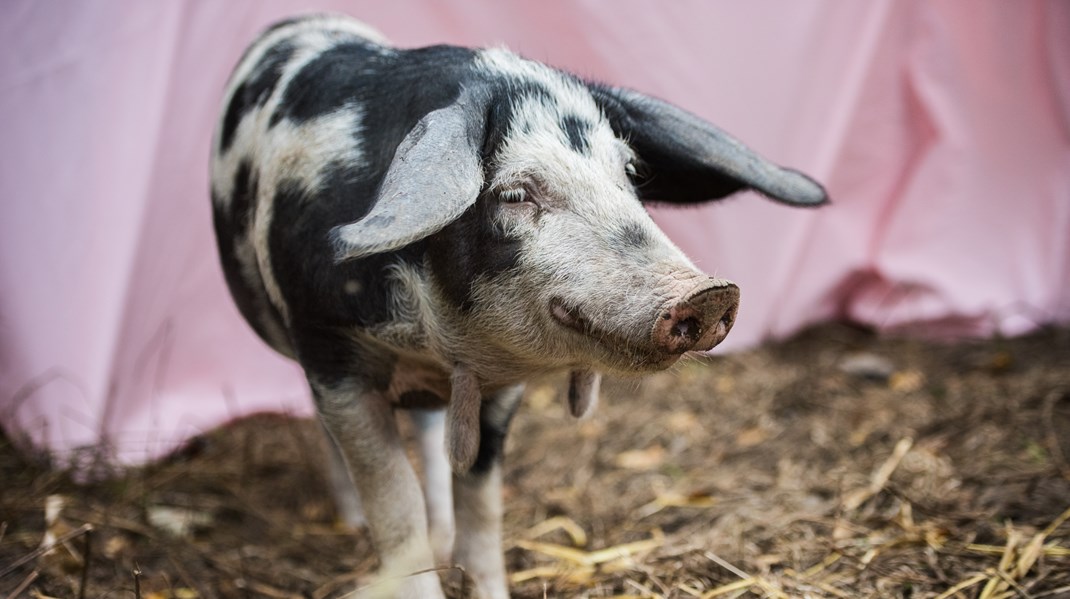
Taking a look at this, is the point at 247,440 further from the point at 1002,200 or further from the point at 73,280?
the point at 1002,200

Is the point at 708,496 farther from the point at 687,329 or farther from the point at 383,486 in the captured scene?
the point at 687,329

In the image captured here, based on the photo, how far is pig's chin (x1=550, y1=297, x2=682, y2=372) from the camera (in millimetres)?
2025

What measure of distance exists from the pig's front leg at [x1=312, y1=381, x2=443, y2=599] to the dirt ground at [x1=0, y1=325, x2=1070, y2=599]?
36cm

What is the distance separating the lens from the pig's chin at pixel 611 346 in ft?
6.64

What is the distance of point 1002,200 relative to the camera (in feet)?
16.1

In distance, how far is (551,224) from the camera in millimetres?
2195

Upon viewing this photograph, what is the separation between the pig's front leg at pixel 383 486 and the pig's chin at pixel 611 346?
622 mm

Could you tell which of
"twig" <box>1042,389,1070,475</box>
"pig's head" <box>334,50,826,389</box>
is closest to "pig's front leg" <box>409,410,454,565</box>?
"pig's head" <box>334,50,826,389</box>

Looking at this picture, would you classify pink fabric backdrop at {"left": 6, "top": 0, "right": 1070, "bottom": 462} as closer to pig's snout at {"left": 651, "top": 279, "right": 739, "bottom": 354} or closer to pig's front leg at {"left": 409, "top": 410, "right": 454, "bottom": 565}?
pig's front leg at {"left": 409, "top": 410, "right": 454, "bottom": 565}

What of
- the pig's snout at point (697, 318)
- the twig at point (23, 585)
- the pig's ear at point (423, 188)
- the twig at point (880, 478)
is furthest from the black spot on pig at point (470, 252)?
the twig at point (880, 478)

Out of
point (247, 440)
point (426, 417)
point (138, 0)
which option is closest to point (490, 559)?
point (426, 417)

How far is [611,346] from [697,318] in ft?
0.73

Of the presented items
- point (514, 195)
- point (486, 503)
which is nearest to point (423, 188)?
point (514, 195)

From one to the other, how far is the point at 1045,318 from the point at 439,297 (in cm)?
361
